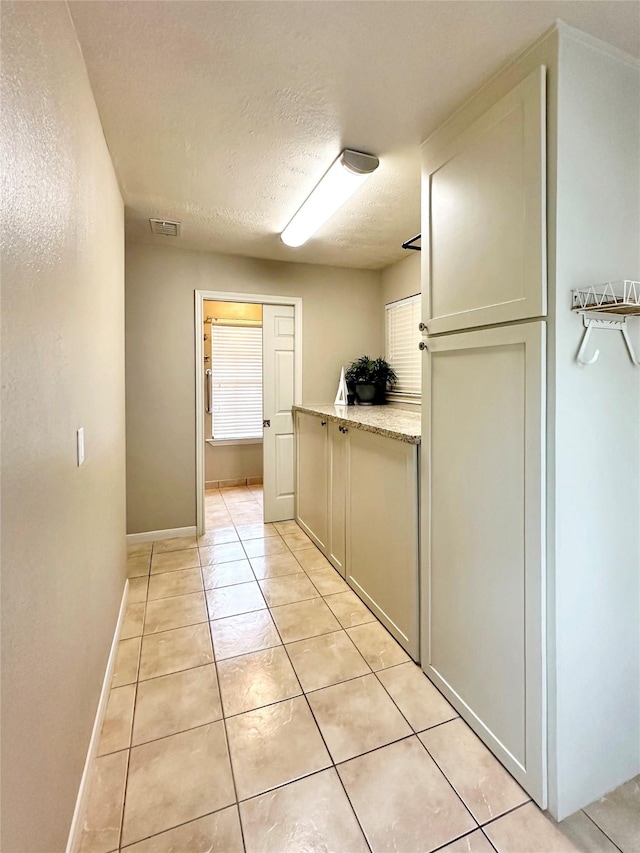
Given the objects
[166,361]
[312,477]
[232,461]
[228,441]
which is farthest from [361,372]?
[232,461]

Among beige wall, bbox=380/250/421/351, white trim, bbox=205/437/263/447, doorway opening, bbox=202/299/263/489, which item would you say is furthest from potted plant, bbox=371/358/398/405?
white trim, bbox=205/437/263/447

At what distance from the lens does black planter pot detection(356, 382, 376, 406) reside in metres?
3.67

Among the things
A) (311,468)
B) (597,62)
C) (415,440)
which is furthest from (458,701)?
(597,62)

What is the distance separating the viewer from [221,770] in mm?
1359

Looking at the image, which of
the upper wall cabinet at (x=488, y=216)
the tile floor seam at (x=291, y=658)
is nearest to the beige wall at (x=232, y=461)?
the tile floor seam at (x=291, y=658)

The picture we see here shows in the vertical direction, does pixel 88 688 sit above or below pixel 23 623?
below

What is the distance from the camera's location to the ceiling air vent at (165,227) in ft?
8.87

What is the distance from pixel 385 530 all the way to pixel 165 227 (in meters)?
2.53

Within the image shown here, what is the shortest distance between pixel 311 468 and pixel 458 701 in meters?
1.96

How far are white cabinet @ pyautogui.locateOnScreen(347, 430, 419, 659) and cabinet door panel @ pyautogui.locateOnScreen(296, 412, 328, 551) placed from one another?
488mm

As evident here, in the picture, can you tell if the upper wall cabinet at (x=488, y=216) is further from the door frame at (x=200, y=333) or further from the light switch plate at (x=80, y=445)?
the door frame at (x=200, y=333)

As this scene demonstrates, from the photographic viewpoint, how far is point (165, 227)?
2803 mm

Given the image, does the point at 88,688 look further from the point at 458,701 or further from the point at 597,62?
the point at 597,62

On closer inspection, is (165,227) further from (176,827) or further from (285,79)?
(176,827)
